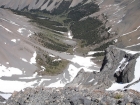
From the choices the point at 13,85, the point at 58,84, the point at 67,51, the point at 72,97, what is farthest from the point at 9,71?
the point at 72,97

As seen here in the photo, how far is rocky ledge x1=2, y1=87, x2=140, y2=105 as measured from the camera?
60.3ft

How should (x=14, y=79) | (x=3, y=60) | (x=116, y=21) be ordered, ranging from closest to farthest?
(x=14, y=79), (x=3, y=60), (x=116, y=21)

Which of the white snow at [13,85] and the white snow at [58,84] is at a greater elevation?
the white snow at [13,85]

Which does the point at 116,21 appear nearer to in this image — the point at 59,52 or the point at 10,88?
the point at 59,52

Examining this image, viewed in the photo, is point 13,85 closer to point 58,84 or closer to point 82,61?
point 58,84

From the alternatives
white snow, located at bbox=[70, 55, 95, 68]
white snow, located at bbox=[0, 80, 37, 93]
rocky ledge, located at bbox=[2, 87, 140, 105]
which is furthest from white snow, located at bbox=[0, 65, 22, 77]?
rocky ledge, located at bbox=[2, 87, 140, 105]

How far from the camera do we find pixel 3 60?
12950cm

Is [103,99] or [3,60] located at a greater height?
[3,60]

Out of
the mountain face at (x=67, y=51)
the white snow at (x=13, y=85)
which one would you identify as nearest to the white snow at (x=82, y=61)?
the mountain face at (x=67, y=51)

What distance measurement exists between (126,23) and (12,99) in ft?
480

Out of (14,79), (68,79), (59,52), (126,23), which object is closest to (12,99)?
(68,79)

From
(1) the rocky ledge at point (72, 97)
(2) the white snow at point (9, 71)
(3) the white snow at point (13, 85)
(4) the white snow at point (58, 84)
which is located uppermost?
(2) the white snow at point (9, 71)

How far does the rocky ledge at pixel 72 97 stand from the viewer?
1838 cm

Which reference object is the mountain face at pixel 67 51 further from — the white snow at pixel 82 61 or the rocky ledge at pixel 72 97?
the rocky ledge at pixel 72 97
